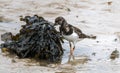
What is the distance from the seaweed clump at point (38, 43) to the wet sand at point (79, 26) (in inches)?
7.6

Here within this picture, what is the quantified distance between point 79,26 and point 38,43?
7.32 ft

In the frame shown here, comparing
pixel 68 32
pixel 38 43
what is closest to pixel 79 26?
pixel 68 32

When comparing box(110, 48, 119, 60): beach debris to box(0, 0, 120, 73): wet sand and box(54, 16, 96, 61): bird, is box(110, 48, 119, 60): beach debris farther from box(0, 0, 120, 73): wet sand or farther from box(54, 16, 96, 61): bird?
box(54, 16, 96, 61): bird

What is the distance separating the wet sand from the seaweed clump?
7.6 inches

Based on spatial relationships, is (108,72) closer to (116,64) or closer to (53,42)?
(116,64)

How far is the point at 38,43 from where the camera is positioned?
24.9 ft

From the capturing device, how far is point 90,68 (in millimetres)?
7059

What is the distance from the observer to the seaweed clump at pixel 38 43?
24.4 ft

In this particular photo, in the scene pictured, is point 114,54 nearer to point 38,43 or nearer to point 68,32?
point 68,32

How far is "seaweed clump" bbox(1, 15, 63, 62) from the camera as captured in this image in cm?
744

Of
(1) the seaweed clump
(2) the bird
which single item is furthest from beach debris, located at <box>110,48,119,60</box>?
(1) the seaweed clump

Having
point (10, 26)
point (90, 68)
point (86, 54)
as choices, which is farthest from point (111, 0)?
point (90, 68)

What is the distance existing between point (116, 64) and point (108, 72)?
448 millimetres

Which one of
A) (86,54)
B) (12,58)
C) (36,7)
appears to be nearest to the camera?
(12,58)
